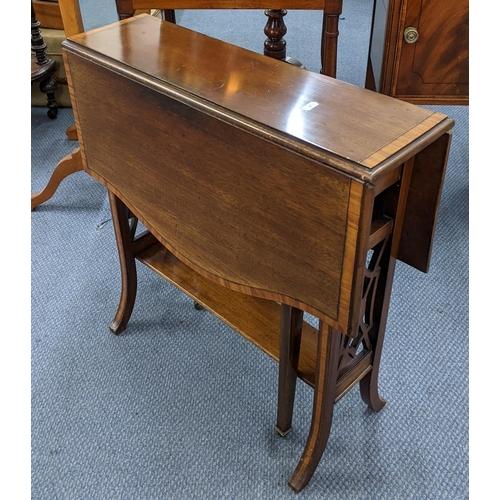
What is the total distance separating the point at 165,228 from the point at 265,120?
15.2 inches

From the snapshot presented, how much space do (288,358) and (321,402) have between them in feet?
0.36

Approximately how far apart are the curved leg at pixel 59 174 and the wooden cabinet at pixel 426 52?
1135 mm

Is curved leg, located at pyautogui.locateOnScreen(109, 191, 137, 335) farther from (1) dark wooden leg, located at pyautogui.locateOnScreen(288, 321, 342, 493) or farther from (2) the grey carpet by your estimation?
(1) dark wooden leg, located at pyautogui.locateOnScreen(288, 321, 342, 493)

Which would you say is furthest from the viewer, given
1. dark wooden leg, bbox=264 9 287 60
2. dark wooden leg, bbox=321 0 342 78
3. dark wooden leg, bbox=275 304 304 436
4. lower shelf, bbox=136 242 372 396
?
dark wooden leg, bbox=264 9 287 60

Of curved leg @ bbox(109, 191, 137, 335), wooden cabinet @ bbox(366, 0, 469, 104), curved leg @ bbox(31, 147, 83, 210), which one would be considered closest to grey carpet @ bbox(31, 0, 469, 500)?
curved leg @ bbox(109, 191, 137, 335)

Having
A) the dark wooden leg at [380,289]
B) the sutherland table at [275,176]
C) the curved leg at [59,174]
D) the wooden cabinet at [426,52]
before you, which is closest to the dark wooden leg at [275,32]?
the wooden cabinet at [426,52]

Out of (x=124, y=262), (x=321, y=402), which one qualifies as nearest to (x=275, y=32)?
(x=124, y=262)

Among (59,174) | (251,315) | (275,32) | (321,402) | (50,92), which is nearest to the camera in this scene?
(321,402)

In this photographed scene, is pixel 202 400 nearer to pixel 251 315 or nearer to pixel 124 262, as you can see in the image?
pixel 251 315

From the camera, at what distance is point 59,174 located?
7.23ft

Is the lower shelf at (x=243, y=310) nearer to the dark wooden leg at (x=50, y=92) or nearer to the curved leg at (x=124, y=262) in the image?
the curved leg at (x=124, y=262)

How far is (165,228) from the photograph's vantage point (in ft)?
4.07

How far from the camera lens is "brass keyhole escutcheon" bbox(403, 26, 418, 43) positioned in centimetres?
157

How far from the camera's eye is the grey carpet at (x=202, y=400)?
136 cm
